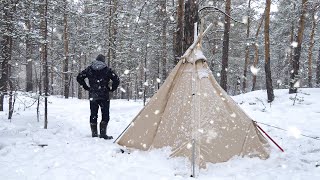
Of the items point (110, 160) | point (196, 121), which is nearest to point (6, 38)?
point (110, 160)

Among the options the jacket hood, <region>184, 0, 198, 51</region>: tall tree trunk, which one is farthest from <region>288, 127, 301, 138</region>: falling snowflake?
the jacket hood

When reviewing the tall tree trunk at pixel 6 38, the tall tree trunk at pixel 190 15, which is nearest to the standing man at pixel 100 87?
the tall tree trunk at pixel 190 15

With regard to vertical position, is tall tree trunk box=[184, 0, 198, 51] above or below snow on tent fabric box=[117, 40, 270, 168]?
above

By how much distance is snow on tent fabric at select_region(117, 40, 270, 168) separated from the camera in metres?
6.06

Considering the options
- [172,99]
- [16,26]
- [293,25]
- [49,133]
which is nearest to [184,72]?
[172,99]

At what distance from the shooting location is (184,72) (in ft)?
21.9

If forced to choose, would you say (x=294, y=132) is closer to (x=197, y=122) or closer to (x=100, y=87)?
(x=197, y=122)

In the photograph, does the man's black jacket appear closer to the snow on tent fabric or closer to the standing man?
the standing man

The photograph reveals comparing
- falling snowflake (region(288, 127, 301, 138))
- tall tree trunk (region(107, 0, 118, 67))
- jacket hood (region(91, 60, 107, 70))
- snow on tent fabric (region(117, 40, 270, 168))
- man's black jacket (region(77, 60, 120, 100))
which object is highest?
tall tree trunk (region(107, 0, 118, 67))

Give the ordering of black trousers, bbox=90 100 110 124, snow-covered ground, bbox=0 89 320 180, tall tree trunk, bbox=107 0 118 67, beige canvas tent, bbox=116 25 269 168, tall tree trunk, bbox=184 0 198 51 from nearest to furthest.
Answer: snow-covered ground, bbox=0 89 320 180, beige canvas tent, bbox=116 25 269 168, tall tree trunk, bbox=184 0 198 51, black trousers, bbox=90 100 110 124, tall tree trunk, bbox=107 0 118 67

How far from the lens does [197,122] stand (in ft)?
19.1

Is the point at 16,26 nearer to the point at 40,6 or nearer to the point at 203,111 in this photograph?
the point at 40,6

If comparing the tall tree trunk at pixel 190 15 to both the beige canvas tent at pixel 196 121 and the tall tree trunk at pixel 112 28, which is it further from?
the tall tree trunk at pixel 112 28

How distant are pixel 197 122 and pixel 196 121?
0.14 ft
